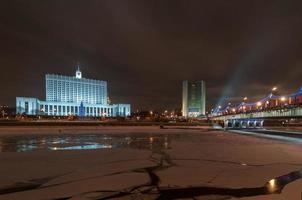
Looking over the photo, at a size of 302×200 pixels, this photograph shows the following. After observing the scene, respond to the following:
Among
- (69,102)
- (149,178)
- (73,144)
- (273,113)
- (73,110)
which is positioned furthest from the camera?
(69,102)

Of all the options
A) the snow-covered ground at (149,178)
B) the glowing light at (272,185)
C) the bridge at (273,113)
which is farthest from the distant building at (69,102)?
the glowing light at (272,185)

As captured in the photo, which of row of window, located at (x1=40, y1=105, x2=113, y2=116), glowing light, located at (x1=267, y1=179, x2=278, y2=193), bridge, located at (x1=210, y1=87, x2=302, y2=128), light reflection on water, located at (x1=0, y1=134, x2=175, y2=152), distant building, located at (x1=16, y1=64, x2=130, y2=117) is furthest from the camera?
distant building, located at (x1=16, y1=64, x2=130, y2=117)

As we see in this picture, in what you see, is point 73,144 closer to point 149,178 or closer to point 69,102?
point 149,178

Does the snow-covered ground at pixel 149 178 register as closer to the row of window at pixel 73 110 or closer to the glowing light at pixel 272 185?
the glowing light at pixel 272 185

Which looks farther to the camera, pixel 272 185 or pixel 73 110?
pixel 73 110

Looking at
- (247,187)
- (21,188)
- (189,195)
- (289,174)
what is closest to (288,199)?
(247,187)

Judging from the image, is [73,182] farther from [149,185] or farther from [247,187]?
[247,187]

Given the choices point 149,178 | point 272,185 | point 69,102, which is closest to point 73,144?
point 149,178

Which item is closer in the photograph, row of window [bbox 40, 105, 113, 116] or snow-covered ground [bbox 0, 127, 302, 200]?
snow-covered ground [bbox 0, 127, 302, 200]

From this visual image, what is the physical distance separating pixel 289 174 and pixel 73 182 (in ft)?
23.9

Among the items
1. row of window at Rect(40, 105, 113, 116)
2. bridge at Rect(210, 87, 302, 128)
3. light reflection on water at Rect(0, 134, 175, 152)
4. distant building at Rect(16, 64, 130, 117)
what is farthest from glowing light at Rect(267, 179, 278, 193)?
distant building at Rect(16, 64, 130, 117)

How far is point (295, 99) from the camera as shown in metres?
99.4

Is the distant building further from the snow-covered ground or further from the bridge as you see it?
the snow-covered ground

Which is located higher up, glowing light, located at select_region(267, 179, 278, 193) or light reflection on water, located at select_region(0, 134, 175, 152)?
glowing light, located at select_region(267, 179, 278, 193)
